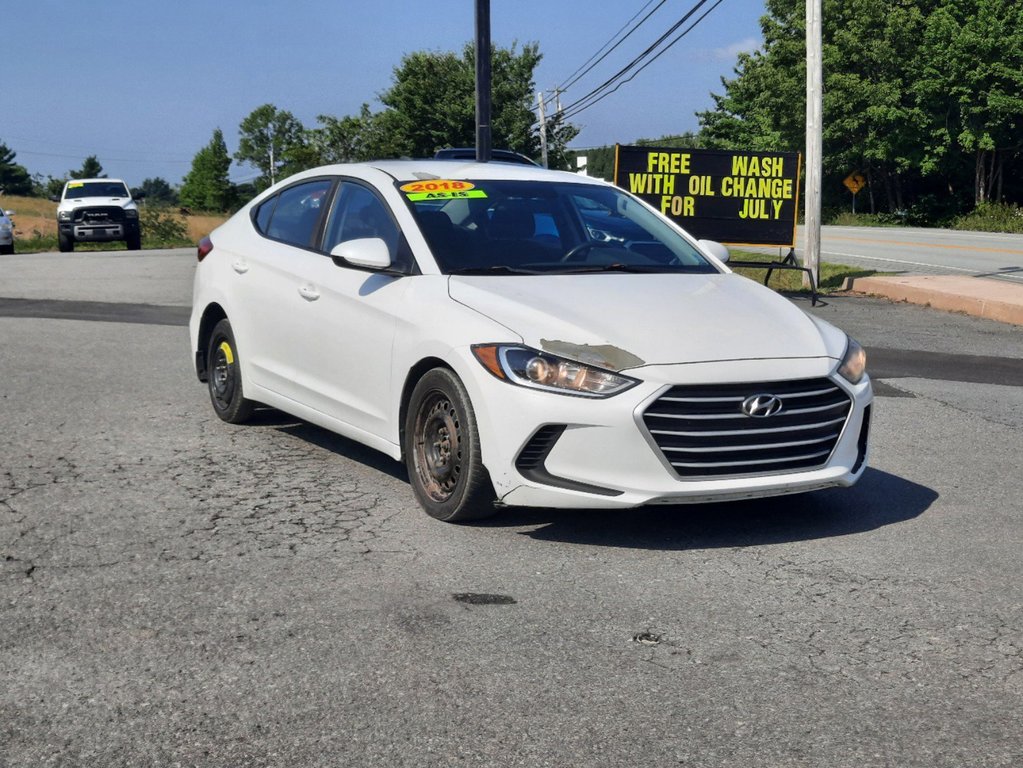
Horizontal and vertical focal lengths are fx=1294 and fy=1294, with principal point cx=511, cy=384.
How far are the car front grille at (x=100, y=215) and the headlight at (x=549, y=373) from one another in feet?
100

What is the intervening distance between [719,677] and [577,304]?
2.13 meters

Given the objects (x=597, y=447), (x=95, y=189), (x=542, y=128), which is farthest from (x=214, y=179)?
(x=597, y=447)

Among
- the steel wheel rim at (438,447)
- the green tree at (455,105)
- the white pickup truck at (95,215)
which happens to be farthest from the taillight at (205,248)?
the green tree at (455,105)

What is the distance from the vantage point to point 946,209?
56.1 meters

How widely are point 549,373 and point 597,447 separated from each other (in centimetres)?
35

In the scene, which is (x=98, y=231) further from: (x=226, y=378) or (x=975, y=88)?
(x=975, y=88)

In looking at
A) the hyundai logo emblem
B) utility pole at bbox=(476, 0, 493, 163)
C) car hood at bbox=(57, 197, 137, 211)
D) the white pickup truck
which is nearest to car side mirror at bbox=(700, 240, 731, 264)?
the hyundai logo emblem

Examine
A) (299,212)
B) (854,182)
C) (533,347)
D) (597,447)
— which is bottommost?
(597,447)

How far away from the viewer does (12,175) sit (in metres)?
129

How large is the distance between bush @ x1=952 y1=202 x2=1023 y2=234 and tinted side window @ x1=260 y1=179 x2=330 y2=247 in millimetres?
44198

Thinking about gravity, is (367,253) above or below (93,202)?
below

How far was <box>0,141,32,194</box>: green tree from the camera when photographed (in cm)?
12719

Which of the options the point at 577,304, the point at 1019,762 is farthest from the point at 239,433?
the point at 1019,762

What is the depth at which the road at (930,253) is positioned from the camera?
2398cm
